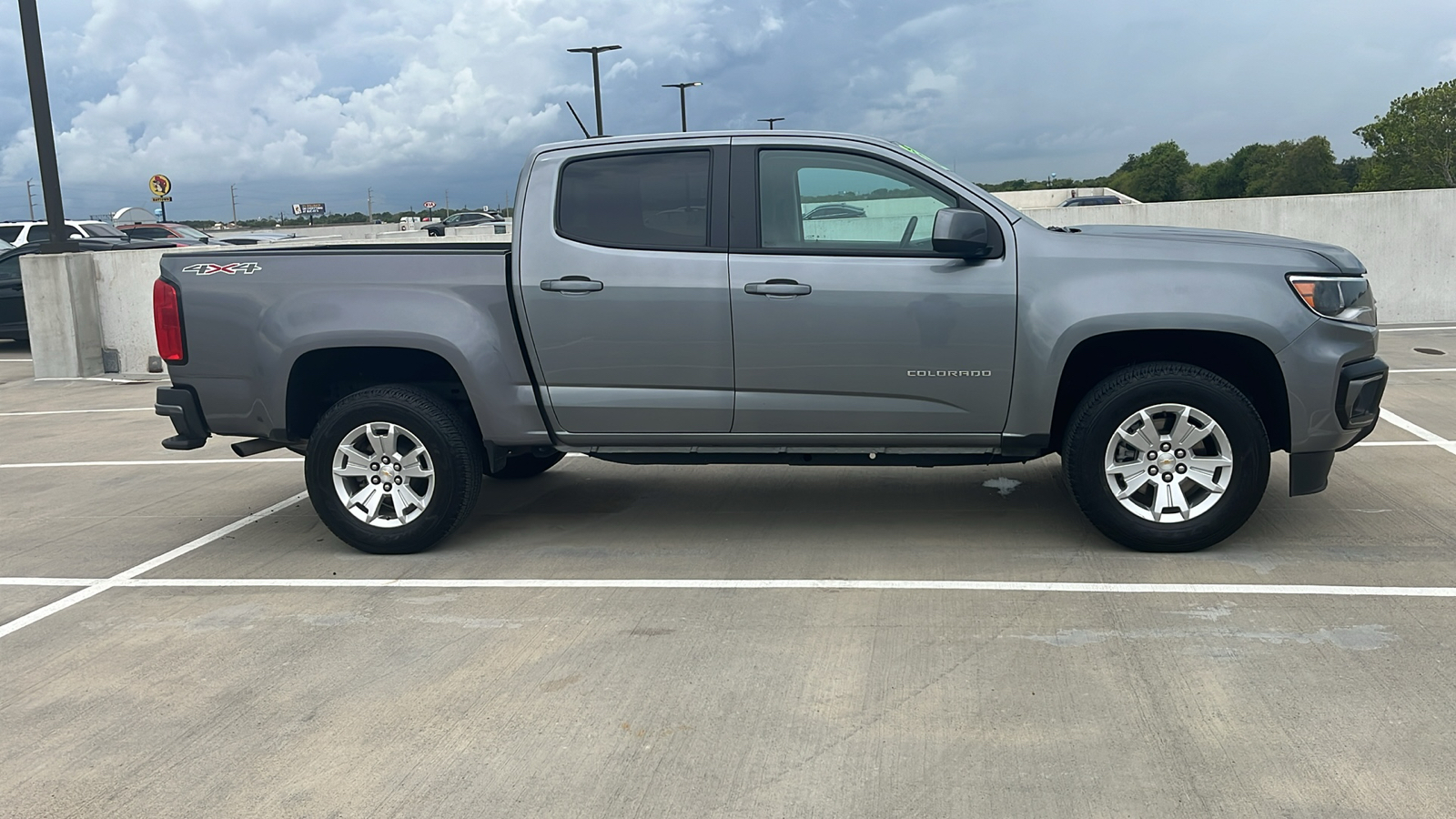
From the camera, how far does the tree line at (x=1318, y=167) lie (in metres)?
102

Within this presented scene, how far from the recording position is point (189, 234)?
3503 cm

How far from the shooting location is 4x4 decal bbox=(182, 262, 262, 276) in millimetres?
5906

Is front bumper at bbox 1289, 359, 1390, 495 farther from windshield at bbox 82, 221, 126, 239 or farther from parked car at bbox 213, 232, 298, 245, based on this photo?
windshield at bbox 82, 221, 126, 239

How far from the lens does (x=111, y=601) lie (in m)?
5.41

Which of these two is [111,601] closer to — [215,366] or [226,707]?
[215,366]

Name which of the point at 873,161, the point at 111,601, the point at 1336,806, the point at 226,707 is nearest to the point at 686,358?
the point at 873,161

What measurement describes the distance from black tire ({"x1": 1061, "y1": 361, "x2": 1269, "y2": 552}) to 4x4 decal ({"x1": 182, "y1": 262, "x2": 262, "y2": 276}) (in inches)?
161

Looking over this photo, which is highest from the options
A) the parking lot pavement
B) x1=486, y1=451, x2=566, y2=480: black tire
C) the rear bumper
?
the rear bumper

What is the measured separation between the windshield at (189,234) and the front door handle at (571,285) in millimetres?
29105

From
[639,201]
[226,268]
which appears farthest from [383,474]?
[639,201]

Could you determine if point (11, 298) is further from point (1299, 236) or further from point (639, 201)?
point (1299, 236)

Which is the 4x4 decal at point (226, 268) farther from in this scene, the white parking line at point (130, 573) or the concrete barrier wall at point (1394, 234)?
the concrete barrier wall at point (1394, 234)

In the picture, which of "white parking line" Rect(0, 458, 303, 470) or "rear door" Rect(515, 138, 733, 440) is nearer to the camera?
"rear door" Rect(515, 138, 733, 440)

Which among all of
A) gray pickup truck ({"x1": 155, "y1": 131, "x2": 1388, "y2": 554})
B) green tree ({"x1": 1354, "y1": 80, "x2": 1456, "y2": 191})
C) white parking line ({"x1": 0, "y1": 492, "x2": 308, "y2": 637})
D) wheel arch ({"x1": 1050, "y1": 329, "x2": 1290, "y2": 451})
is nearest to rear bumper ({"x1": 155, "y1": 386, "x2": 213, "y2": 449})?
gray pickup truck ({"x1": 155, "y1": 131, "x2": 1388, "y2": 554})
